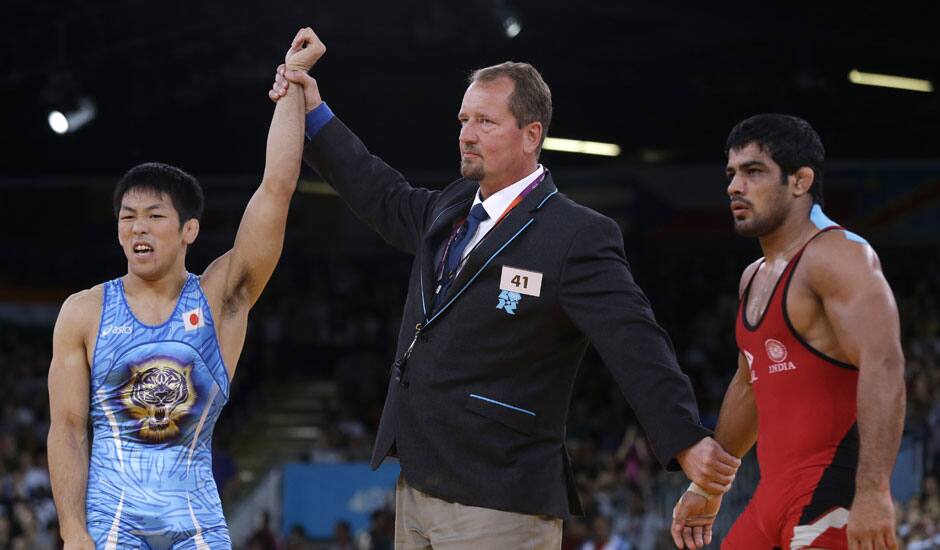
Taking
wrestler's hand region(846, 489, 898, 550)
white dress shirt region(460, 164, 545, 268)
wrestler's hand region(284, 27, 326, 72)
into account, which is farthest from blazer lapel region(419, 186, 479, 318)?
wrestler's hand region(846, 489, 898, 550)

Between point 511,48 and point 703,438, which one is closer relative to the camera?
point 703,438

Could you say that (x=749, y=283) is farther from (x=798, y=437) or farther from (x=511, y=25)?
(x=511, y=25)

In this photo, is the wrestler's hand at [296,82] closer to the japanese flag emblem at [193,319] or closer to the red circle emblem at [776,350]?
the japanese flag emblem at [193,319]

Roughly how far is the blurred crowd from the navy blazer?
6.78 m

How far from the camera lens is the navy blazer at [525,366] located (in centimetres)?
384

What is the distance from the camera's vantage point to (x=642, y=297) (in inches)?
156

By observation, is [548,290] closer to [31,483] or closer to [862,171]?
[31,483]

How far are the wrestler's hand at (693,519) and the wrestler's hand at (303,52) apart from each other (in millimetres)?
1991

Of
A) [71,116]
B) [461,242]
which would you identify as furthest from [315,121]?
[71,116]

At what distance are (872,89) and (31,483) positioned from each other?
11893 mm

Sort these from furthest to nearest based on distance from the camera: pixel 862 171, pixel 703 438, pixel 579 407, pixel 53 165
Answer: pixel 53 165, pixel 862 171, pixel 579 407, pixel 703 438

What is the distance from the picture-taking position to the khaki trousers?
389 cm

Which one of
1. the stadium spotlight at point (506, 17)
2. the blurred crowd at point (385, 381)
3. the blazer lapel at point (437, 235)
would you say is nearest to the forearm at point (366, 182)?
the blazer lapel at point (437, 235)

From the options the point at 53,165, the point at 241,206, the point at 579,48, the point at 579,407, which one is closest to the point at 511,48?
the point at 579,48
